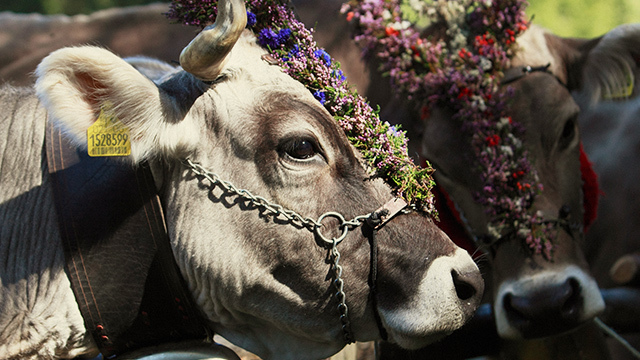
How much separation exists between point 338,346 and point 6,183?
1.45 metres

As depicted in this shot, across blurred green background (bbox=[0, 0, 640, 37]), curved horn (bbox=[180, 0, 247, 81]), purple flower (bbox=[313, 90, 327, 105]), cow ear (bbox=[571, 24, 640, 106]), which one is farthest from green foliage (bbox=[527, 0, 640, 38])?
curved horn (bbox=[180, 0, 247, 81])

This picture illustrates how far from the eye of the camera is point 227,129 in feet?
6.94

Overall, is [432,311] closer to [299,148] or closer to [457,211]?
[299,148]

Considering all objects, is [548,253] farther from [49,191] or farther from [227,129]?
[49,191]

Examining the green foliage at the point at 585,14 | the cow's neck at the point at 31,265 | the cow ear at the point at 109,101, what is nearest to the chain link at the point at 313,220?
the cow ear at the point at 109,101

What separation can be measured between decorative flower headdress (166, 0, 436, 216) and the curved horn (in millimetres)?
373

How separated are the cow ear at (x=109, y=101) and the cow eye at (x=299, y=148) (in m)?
0.35

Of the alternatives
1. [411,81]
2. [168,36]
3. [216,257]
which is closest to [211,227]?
[216,257]

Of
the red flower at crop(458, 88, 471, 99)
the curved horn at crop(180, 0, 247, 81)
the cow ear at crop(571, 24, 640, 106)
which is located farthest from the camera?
the cow ear at crop(571, 24, 640, 106)

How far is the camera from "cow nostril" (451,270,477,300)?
207 cm

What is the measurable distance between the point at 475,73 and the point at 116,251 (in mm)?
2284

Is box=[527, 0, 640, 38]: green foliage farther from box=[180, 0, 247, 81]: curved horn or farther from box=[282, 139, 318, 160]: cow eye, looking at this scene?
box=[180, 0, 247, 81]: curved horn

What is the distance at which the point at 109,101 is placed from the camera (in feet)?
6.58

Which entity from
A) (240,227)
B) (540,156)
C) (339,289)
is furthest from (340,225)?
(540,156)
